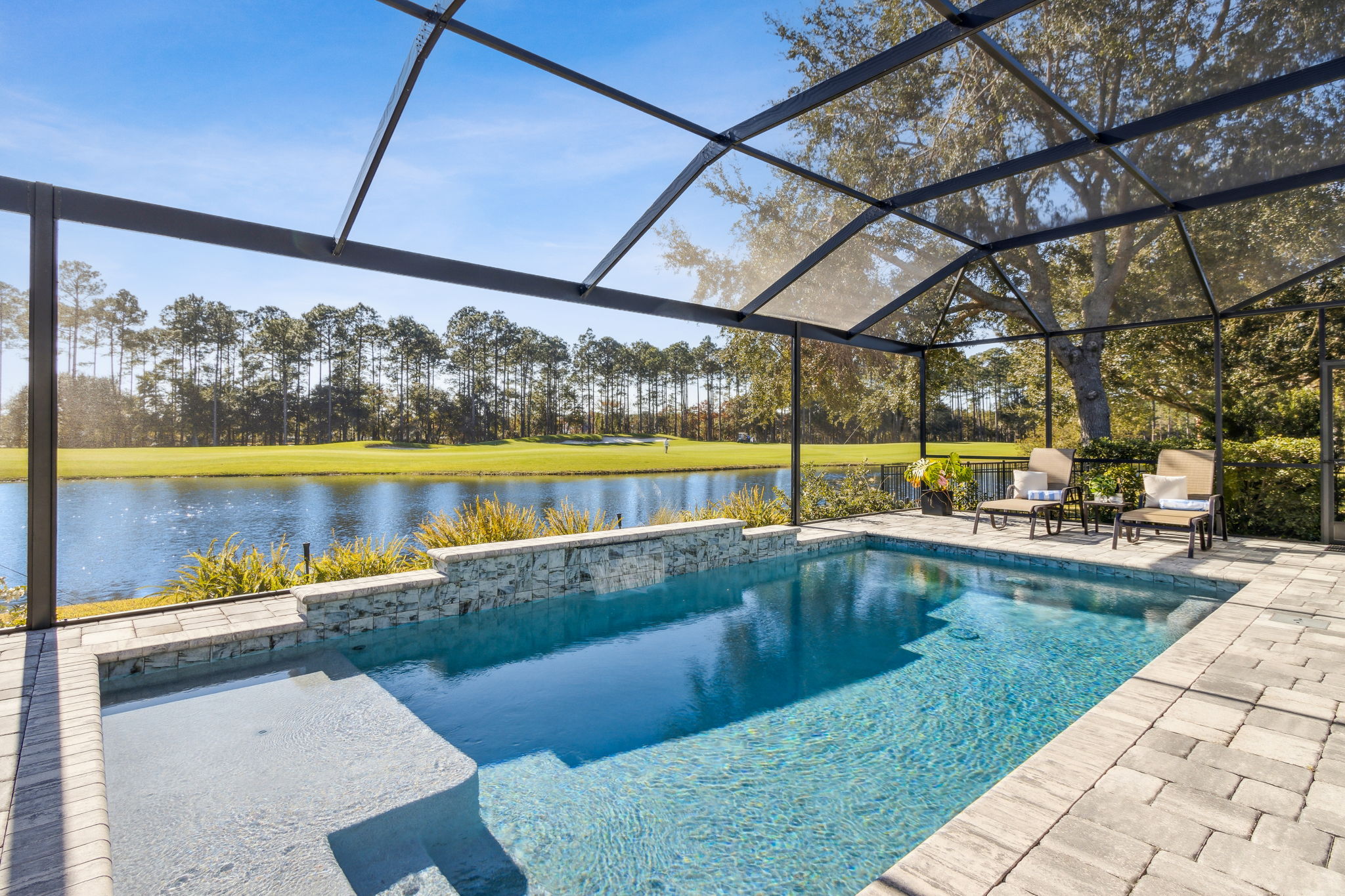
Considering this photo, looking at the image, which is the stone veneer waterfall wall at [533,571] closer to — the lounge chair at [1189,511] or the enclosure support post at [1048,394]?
the lounge chair at [1189,511]

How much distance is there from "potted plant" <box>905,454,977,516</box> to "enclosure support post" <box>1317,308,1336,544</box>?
13.2 feet

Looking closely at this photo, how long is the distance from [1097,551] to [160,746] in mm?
8312

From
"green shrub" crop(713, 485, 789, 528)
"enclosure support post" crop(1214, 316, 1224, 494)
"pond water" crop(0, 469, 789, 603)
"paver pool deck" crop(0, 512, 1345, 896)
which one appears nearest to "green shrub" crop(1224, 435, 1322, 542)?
"enclosure support post" crop(1214, 316, 1224, 494)

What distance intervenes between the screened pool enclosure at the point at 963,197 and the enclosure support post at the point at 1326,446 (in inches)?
2.3

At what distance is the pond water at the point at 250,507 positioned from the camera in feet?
36.4

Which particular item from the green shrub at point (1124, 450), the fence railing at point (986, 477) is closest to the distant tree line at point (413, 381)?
the fence railing at point (986, 477)

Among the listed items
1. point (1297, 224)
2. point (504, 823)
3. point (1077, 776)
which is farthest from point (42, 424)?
point (1297, 224)

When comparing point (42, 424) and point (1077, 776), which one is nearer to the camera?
point (1077, 776)

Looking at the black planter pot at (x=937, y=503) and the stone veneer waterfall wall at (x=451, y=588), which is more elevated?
the black planter pot at (x=937, y=503)

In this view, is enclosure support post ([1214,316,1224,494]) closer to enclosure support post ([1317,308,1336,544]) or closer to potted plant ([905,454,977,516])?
enclosure support post ([1317,308,1336,544])

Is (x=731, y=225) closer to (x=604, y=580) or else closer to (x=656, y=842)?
(x=604, y=580)

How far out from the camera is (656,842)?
258cm

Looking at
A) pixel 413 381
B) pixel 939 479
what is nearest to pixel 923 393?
pixel 939 479

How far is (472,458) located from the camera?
3098cm
